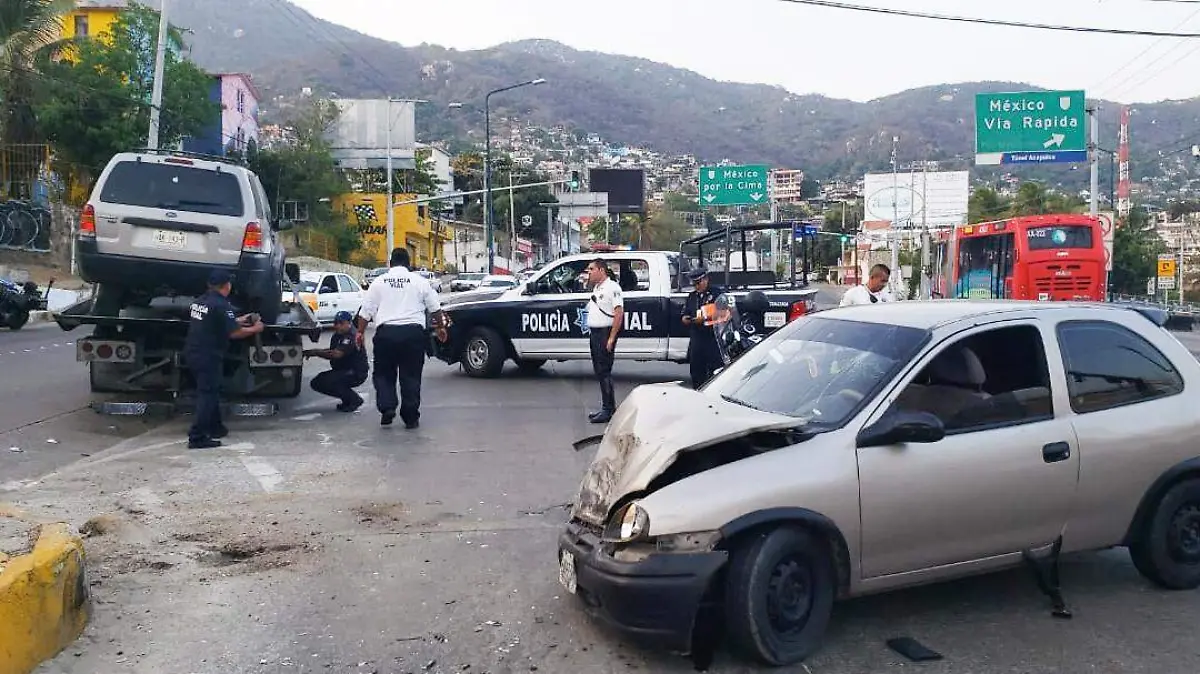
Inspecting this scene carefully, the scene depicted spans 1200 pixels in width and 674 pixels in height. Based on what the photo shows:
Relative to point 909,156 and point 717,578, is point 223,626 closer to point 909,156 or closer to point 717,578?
point 717,578

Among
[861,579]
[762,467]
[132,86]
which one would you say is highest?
[132,86]

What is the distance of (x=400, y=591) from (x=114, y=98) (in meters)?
35.5

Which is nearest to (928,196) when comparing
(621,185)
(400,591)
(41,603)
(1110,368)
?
(621,185)

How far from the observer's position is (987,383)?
5.34 metres

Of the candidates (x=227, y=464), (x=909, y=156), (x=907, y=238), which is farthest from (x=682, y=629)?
(x=909, y=156)

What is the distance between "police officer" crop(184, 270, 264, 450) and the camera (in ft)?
30.9

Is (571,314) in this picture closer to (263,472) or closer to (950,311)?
(263,472)

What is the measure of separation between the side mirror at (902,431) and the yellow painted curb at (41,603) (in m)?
3.68

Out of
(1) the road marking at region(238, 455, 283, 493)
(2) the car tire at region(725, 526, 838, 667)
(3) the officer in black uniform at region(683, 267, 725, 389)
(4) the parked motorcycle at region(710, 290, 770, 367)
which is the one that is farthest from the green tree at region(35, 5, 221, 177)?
(2) the car tire at region(725, 526, 838, 667)

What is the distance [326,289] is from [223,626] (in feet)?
72.9

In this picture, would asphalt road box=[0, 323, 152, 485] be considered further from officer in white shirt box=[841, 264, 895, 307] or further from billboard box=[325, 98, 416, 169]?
billboard box=[325, 98, 416, 169]

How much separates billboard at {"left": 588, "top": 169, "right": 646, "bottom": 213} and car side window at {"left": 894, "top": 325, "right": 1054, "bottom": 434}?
181 ft

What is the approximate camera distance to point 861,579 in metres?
4.78

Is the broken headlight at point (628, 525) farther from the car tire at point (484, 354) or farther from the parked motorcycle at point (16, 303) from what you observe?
the parked motorcycle at point (16, 303)
